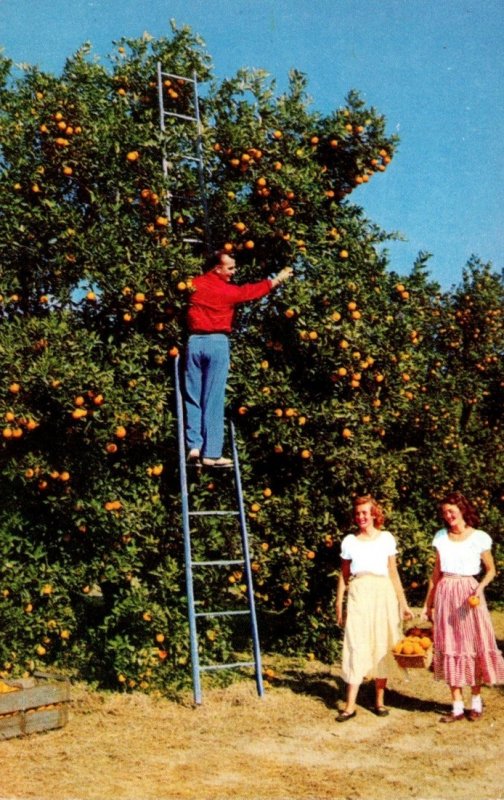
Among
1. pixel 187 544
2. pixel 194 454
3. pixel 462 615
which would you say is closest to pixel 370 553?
pixel 462 615

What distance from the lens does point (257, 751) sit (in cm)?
592

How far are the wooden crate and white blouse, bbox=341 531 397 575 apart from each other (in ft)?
8.76

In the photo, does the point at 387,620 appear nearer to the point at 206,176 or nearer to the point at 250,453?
the point at 250,453

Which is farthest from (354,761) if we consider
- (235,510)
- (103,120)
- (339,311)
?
(103,120)

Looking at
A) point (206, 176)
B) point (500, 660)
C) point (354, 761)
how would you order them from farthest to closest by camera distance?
1. point (206, 176)
2. point (500, 660)
3. point (354, 761)

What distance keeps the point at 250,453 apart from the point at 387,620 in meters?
2.47

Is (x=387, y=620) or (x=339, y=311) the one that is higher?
(x=339, y=311)

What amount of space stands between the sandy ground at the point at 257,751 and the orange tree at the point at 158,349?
2.58 feet

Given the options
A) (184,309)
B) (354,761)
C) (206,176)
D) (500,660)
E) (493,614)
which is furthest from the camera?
(493,614)

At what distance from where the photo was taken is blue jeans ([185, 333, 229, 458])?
7535mm

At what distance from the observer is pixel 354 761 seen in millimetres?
5629

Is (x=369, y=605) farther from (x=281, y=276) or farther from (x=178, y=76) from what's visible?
(x=178, y=76)

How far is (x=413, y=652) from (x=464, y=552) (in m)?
1.07

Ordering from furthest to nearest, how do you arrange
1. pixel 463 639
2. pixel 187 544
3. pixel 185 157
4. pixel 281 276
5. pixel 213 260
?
pixel 185 157 < pixel 213 260 < pixel 281 276 < pixel 187 544 < pixel 463 639
